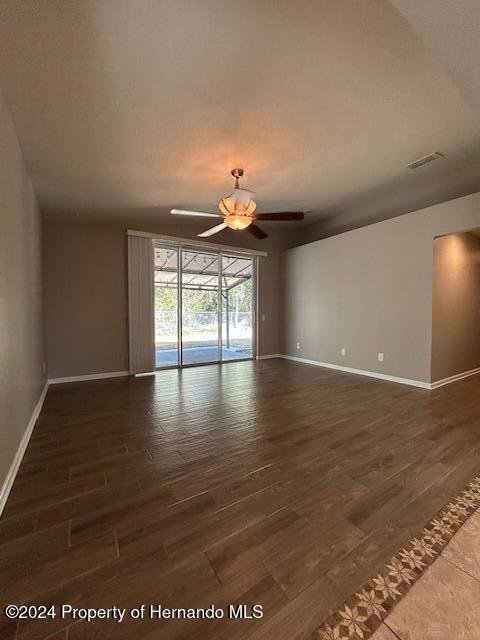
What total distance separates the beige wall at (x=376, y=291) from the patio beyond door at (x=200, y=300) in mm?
1298

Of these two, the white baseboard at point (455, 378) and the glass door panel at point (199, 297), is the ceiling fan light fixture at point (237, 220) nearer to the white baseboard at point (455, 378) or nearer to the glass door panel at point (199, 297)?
the glass door panel at point (199, 297)

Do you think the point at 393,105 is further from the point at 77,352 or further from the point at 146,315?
the point at 77,352

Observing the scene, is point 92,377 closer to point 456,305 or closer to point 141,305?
point 141,305

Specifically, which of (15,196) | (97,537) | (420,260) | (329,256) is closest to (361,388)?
(420,260)

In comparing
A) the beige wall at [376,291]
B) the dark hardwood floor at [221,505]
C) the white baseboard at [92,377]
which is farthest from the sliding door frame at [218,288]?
the dark hardwood floor at [221,505]

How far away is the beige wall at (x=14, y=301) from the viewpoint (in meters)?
1.77

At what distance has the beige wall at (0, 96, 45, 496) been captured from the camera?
177 cm

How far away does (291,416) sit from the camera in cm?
288

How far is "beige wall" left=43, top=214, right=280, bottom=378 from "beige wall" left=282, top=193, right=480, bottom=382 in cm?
301

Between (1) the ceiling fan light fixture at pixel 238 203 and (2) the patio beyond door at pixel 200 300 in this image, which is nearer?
(1) the ceiling fan light fixture at pixel 238 203

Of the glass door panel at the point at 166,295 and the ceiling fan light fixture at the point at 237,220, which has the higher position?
the ceiling fan light fixture at the point at 237,220

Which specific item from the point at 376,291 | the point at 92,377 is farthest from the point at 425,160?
the point at 92,377

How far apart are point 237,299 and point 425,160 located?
4.36 m

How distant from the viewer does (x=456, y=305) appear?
4211 millimetres
